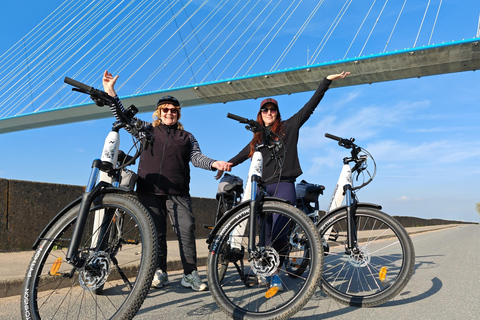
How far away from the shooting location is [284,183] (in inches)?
136

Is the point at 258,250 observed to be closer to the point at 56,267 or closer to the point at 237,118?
the point at 237,118

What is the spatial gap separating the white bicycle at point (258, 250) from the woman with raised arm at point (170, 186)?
632 mm

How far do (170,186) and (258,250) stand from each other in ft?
4.01

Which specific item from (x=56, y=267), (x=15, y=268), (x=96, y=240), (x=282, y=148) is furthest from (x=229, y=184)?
(x=15, y=268)

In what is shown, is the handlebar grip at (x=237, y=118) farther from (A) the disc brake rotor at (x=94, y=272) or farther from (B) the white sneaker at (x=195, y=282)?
(B) the white sneaker at (x=195, y=282)

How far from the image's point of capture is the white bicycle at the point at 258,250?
234 centimetres

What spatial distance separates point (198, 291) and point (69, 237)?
5.41ft

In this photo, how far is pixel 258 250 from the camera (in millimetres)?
2660

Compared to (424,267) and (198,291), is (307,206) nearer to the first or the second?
(198,291)

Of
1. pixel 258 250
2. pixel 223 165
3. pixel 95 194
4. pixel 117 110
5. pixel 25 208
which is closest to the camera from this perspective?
pixel 95 194

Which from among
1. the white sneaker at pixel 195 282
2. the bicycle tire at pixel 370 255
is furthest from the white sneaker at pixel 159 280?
the bicycle tire at pixel 370 255

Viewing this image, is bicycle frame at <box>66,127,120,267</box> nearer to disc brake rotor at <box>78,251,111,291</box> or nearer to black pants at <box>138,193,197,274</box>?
disc brake rotor at <box>78,251,111,291</box>

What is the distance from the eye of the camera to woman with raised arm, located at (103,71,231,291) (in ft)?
11.6

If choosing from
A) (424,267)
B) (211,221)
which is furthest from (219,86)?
(424,267)
